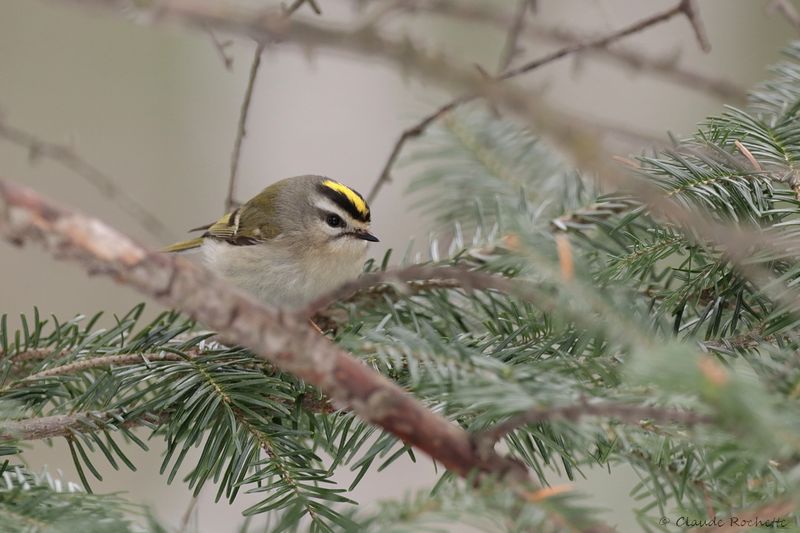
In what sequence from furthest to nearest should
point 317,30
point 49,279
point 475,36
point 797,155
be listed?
point 475,36
point 49,279
point 797,155
point 317,30

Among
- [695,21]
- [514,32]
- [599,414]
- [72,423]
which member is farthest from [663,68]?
[72,423]

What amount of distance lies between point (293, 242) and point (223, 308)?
57.2 inches

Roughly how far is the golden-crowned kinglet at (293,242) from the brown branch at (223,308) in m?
1.24

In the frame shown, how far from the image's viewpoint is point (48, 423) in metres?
0.90

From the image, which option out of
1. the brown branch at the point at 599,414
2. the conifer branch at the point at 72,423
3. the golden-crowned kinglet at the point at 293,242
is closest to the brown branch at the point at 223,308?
the brown branch at the point at 599,414

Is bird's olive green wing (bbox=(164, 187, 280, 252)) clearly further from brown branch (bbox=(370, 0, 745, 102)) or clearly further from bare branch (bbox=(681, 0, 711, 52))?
bare branch (bbox=(681, 0, 711, 52))

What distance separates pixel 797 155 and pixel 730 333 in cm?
24

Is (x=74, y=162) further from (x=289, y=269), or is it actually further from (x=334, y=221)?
(x=334, y=221)

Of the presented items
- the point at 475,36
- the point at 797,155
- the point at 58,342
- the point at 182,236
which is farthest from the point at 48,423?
the point at 475,36

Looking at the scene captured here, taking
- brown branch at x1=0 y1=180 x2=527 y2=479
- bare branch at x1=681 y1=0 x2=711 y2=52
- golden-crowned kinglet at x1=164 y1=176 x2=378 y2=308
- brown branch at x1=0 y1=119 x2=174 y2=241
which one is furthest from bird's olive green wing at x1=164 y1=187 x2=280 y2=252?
brown branch at x1=0 y1=180 x2=527 y2=479

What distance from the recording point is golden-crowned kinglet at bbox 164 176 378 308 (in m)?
1.97

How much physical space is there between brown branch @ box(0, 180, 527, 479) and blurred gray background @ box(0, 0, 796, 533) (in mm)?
2686

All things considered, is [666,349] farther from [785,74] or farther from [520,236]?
[785,74]

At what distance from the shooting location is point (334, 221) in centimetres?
212
